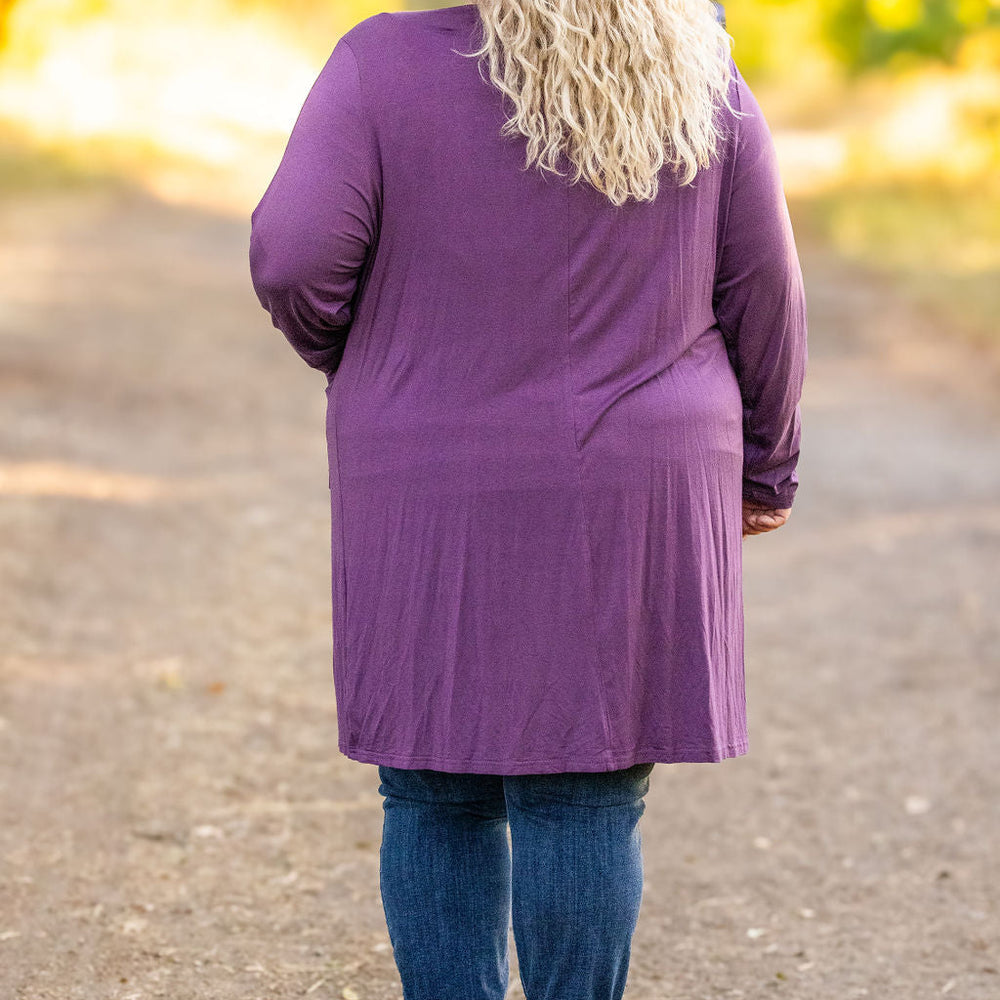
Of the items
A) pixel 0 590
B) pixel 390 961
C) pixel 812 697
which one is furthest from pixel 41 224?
pixel 390 961

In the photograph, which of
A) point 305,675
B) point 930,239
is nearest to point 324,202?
point 305,675

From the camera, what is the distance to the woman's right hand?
2098mm

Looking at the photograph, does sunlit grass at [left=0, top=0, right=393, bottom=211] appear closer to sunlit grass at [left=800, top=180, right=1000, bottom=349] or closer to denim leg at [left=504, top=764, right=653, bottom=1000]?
sunlit grass at [left=800, top=180, right=1000, bottom=349]

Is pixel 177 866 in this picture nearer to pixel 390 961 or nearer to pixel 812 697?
pixel 390 961

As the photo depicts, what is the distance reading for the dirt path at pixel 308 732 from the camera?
2.92 m

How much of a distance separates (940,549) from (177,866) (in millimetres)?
3752

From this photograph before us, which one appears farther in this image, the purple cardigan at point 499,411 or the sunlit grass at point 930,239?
the sunlit grass at point 930,239

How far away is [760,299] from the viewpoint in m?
1.90

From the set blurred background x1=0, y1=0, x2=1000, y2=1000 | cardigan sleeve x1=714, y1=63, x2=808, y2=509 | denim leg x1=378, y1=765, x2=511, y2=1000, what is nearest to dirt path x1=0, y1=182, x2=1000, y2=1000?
blurred background x1=0, y1=0, x2=1000, y2=1000

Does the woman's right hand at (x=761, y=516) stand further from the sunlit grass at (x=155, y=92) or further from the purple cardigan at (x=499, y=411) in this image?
the sunlit grass at (x=155, y=92)

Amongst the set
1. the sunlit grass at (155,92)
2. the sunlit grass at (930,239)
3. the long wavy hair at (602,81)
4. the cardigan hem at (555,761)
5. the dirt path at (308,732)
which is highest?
the sunlit grass at (155,92)

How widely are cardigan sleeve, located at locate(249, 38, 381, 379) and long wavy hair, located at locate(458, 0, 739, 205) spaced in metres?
0.15

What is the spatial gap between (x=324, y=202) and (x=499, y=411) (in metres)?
0.31

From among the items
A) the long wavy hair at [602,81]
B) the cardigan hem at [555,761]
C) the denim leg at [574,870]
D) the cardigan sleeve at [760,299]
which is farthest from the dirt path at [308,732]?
the long wavy hair at [602,81]
